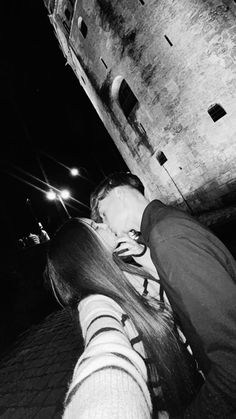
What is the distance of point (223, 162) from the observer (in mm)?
10117

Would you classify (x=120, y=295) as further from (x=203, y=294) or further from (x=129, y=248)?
(x=203, y=294)

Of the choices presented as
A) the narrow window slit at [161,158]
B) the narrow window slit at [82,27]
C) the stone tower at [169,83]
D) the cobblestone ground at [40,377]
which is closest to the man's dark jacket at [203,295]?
the cobblestone ground at [40,377]

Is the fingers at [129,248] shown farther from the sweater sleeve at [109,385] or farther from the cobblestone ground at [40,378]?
the cobblestone ground at [40,378]

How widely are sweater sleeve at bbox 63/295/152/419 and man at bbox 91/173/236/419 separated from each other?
415mm

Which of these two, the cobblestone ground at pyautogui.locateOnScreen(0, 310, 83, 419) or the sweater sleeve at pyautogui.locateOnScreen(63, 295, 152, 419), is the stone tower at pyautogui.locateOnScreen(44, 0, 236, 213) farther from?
the sweater sleeve at pyautogui.locateOnScreen(63, 295, 152, 419)

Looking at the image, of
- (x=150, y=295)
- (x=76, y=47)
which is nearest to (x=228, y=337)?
(x=150, y=295)

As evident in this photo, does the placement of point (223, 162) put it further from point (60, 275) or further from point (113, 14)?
point (60, 275)

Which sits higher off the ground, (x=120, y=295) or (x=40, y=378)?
(x=120, y=295)

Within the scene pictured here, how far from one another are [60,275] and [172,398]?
1.01 meters

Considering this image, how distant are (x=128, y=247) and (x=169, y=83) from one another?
1116cm

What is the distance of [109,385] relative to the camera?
2.41ft

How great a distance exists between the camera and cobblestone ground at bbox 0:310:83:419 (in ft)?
8.40

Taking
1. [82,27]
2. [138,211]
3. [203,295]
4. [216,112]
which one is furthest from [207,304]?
[82,27]

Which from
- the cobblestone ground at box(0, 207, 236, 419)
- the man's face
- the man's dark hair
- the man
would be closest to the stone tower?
the cobblestone ground at box(0, 207, 236, 419)
